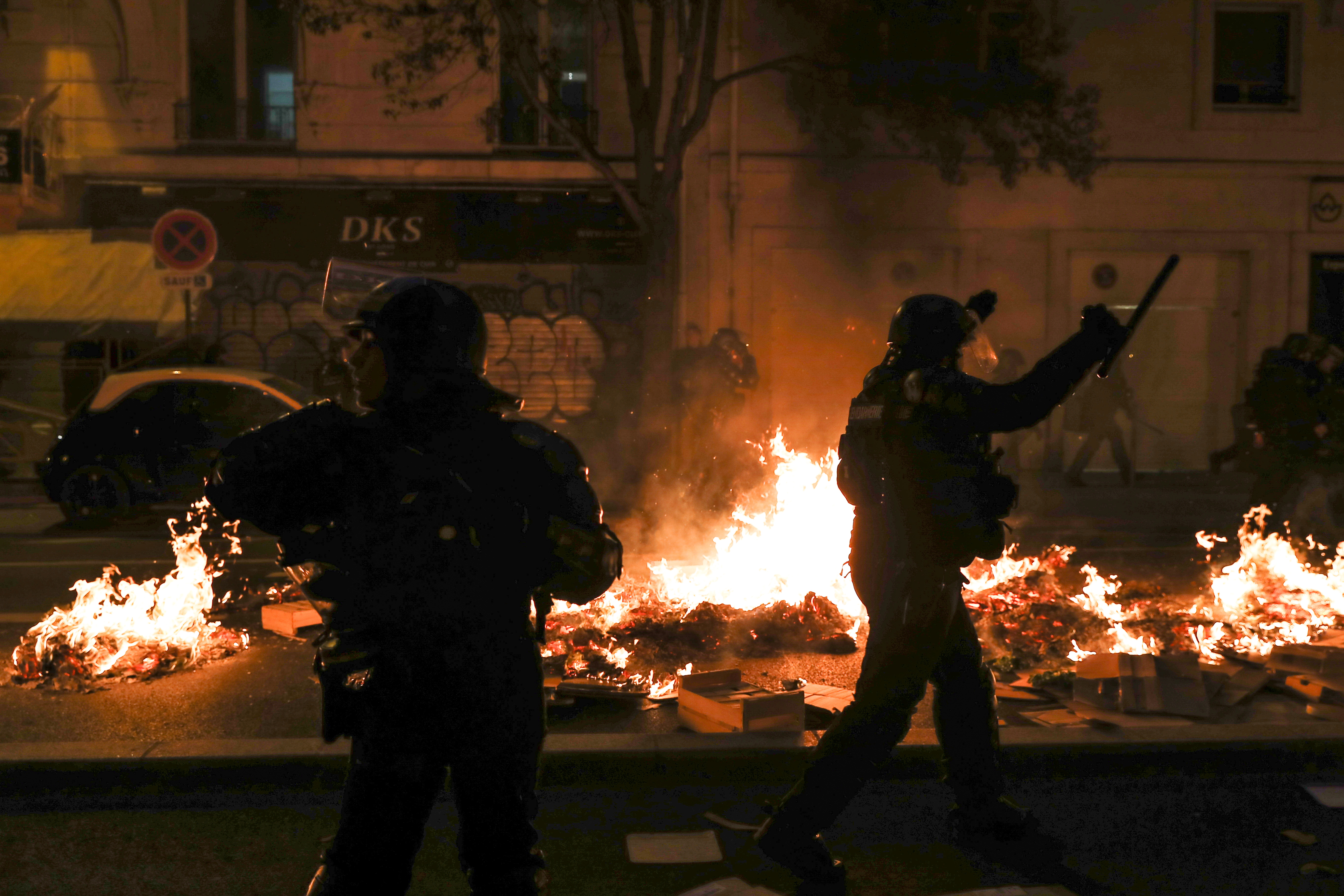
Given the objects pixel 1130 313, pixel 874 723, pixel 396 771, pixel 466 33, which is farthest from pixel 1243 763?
pixel 1130 313

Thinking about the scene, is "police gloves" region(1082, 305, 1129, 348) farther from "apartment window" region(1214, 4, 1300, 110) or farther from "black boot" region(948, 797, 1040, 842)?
"apartment window" region(1214, 4, 1300, 110)

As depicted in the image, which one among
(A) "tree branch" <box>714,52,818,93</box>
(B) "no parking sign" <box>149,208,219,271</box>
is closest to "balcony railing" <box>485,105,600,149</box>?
(A) "tree branch" <box>714,52,818,93</box>

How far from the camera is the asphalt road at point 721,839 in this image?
3.42m

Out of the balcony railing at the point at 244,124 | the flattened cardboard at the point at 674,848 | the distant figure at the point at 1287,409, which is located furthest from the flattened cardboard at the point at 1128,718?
the balcony railing at the point at 244,124

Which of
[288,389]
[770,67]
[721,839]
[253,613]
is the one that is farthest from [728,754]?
[770,67]

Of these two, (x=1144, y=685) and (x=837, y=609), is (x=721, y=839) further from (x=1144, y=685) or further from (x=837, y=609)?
(x=837, y=609)

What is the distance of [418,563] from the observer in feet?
7.47

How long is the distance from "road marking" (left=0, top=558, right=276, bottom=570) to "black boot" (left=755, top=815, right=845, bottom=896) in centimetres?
668

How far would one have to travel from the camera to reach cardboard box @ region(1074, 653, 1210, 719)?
4.63m

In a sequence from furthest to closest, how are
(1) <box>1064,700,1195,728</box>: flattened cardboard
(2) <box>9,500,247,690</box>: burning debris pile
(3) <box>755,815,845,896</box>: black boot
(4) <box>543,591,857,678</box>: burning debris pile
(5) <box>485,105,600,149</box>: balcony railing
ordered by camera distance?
(5) <box>485,105,600,149</box>: balcony railing → (4) <box>543,591,857,678</box>: burning debris pile → (2) <box>9,500,247,690</box>: burning debris pile → (1) <box>1064,700,1195,728</box>: flattened cardboard → (3) <box>755,815,845,896</box>: black boot

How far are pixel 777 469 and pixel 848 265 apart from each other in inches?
356

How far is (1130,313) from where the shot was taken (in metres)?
17.4

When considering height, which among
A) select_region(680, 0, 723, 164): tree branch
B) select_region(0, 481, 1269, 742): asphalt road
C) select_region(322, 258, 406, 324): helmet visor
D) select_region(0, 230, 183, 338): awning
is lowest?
select_region(0, 481, 1269, 742): asphalt road

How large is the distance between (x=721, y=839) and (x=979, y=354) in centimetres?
175
